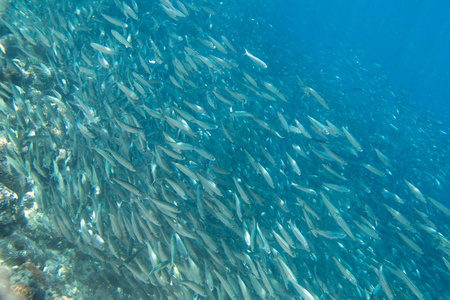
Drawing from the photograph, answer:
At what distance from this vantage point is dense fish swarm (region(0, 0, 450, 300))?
3.73 metres

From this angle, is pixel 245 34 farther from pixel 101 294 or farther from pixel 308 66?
pixel 101 294

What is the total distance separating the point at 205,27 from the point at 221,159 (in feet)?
31.4

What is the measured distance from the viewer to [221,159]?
5.57 m

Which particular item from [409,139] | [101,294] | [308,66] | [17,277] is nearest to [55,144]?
[17,277]

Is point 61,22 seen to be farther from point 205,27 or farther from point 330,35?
point 330,35

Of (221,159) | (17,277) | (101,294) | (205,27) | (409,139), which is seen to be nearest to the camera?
(17,277)

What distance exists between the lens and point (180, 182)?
4.28 meters

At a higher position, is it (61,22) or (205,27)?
(205,27)

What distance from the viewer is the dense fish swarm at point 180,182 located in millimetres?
3732

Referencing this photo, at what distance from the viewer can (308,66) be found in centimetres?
1819

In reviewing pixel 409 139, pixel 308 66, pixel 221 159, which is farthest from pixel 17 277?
pixel 308 66

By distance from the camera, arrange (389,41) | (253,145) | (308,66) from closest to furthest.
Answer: (253,145) → (308,66) → (389,41)

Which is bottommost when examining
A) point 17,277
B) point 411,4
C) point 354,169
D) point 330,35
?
point 17,277

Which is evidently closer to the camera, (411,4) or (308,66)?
(308,66)
